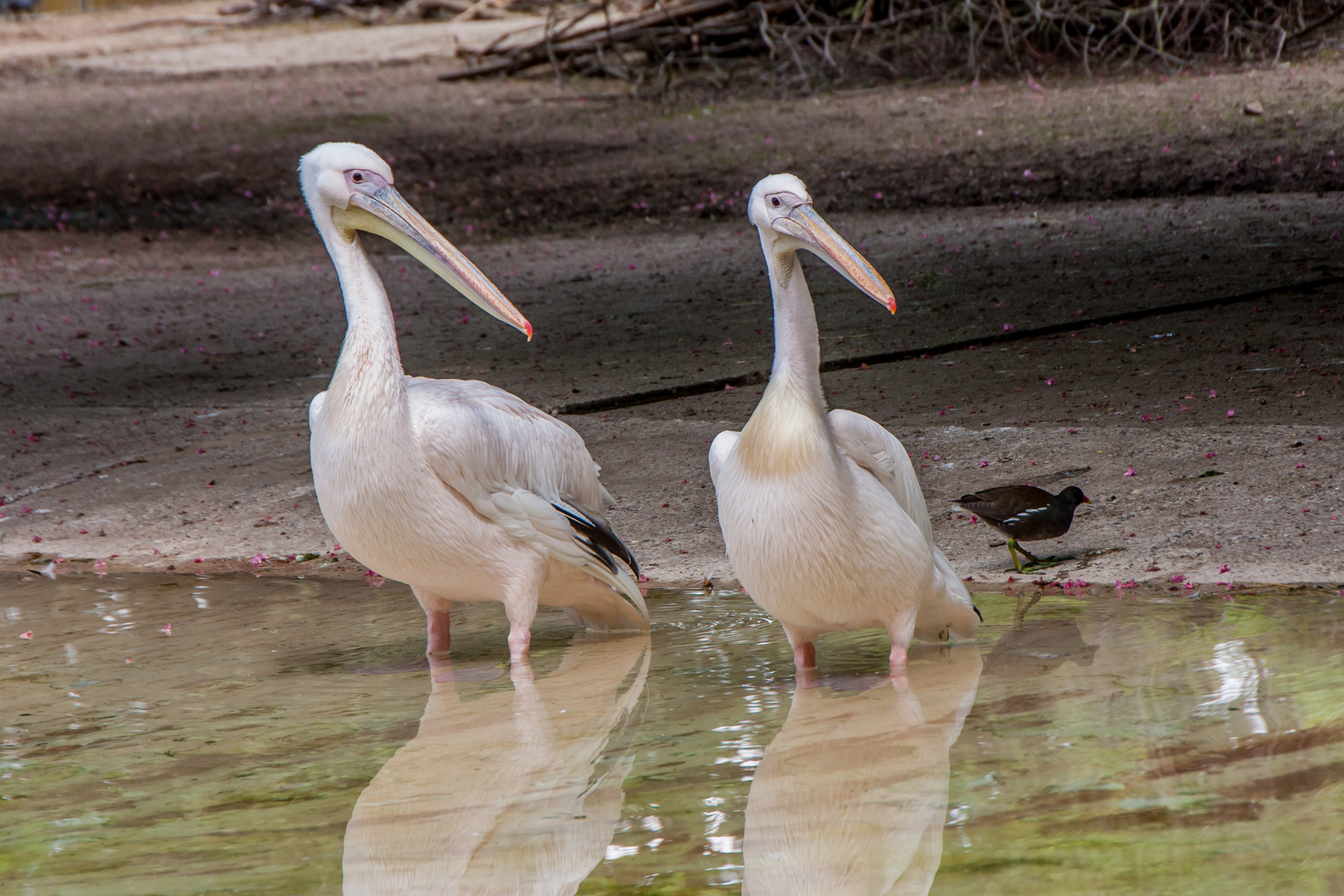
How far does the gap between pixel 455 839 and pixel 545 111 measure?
425 inches

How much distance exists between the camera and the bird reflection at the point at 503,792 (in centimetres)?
228

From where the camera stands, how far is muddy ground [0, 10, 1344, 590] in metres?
4.39

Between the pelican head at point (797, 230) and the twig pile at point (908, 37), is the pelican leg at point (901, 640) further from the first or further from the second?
the twig pile at point (908, 37)

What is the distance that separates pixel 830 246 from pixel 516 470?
995 mm

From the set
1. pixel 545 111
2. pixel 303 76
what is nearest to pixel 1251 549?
pixel 545 111

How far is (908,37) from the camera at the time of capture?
12.4m

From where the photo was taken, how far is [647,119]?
12.0 metres

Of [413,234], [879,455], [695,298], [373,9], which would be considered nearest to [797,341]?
→ [879,455]

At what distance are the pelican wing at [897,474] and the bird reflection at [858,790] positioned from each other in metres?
0.15

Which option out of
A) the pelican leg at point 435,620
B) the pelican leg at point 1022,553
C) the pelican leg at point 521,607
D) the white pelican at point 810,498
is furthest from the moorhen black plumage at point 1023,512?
the pelican leg at point 435,620

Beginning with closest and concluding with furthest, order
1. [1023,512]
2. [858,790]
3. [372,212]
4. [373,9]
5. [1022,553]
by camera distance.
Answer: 1. [858,790]
2. [372,212]
3. [1023,512]
4. [1022,553]
5. [373,9]

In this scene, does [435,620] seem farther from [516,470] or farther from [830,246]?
[830,246]

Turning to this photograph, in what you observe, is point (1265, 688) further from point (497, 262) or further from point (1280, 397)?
point (497, 262)

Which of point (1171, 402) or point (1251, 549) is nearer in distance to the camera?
point (1251, 549)
